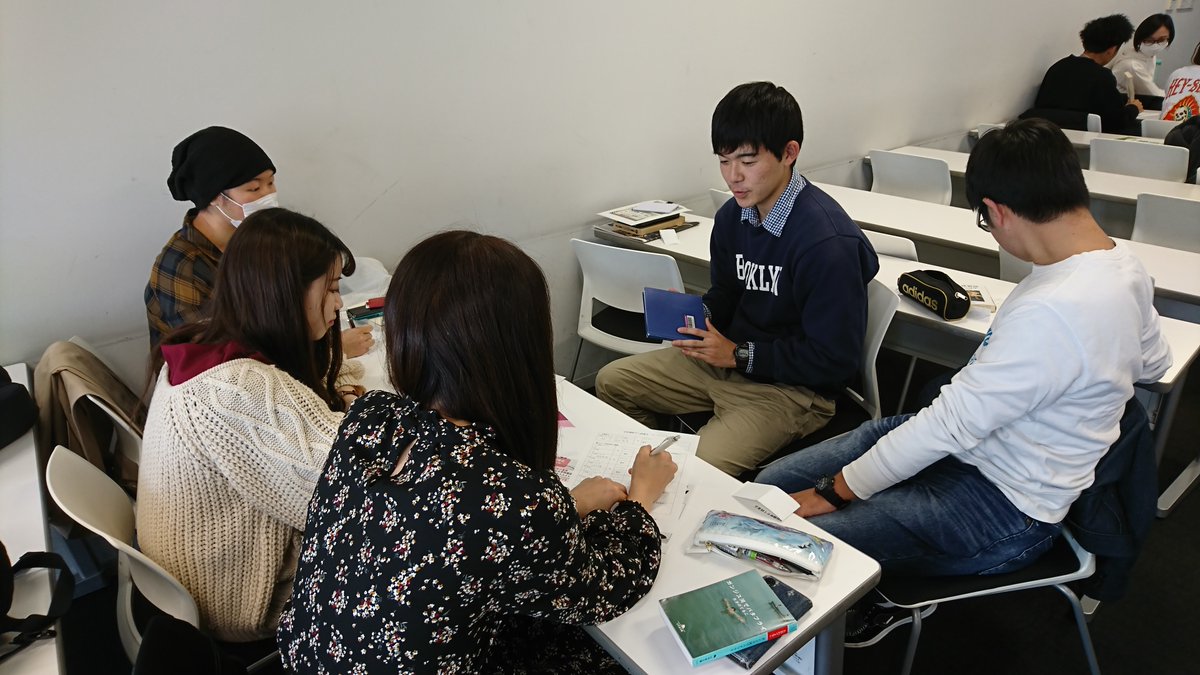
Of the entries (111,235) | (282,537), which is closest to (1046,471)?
(282,537)

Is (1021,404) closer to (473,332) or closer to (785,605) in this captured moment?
(785,605)

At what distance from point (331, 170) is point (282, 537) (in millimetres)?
1375

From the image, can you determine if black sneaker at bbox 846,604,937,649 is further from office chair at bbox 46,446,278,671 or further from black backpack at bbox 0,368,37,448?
black backpack at bbox 0,368,37,448

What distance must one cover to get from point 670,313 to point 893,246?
3.33 feet

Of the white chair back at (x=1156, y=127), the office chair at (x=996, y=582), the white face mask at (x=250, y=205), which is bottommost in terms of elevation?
the office chair at (x=996, y=582)

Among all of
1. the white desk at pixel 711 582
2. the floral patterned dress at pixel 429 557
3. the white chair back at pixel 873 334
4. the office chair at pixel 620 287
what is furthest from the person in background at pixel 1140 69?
the floral patterned dress at pixel 429 557

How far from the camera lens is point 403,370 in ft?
3.14

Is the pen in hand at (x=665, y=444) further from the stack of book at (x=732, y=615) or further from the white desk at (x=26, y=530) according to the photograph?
the white desk at (x=26, y=530)

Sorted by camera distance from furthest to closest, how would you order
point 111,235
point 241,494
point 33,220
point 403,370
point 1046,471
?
point 111,235, point 33,220, point 1046,471, point 241,494, point 403,370

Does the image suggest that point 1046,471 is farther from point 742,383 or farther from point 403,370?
point 403,370

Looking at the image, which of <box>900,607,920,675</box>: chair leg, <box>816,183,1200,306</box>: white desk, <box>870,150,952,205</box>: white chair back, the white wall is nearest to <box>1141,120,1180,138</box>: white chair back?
<box>870,150,952,205</box>: white chair back

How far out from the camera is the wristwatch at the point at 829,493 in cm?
154

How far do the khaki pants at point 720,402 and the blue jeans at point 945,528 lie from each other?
16.0 inches

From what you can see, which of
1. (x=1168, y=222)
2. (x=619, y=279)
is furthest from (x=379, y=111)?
(x=1168, y=222)
